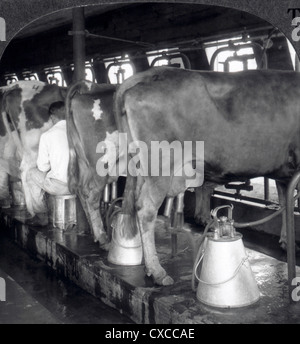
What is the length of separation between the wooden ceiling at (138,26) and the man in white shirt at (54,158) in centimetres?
204

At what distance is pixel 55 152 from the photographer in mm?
4609

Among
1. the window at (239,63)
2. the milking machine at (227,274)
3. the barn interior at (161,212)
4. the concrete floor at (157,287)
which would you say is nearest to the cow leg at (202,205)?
the barn interior at (161,212)

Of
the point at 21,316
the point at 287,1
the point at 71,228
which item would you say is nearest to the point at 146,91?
the point at 287,1

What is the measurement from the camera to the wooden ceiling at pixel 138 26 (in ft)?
19.9

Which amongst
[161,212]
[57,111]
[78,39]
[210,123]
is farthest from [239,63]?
[210,123]

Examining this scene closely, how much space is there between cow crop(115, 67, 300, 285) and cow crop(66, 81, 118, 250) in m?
0.68

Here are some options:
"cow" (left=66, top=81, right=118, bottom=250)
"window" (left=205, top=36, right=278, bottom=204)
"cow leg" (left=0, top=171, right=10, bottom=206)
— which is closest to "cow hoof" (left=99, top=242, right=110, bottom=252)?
"cow" (left=66, top=81, right=118, bottom=250)

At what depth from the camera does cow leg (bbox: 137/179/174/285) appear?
124 inches

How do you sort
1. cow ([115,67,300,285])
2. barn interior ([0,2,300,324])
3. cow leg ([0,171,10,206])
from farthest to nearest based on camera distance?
cow leg ([0,171,10,206]) → cow ([115,67,300,285]) → barn interior ([0,2,300,324])

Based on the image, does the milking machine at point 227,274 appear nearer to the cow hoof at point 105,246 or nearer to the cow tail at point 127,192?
the cow tail at point 127,192

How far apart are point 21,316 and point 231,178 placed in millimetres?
1834

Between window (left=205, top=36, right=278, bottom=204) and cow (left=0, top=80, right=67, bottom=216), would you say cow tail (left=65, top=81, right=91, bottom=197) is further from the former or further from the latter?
window (left=205, top=36, right=278, bottom=204)

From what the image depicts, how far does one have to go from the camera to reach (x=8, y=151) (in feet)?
18.8

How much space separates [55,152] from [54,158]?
0.07 meters
